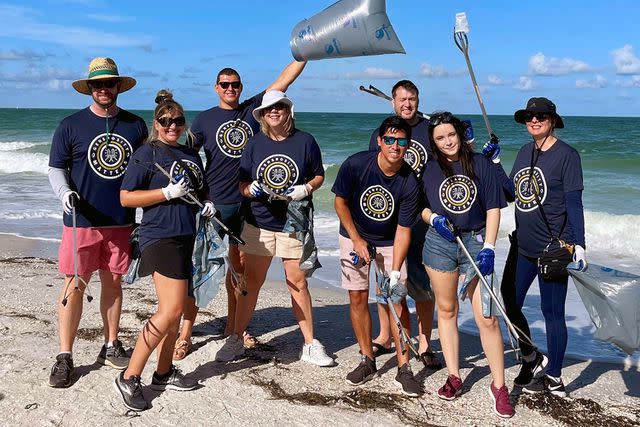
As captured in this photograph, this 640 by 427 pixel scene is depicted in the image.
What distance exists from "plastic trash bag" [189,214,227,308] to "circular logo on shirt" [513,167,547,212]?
6.00 feet

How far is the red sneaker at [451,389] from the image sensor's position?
4.43 m

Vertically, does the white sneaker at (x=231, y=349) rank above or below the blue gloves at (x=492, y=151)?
below

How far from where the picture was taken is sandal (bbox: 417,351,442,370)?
5.03m

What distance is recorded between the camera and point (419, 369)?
504cm

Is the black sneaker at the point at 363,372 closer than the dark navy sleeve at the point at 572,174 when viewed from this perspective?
No

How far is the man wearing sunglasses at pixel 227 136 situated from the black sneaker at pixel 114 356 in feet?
1.47

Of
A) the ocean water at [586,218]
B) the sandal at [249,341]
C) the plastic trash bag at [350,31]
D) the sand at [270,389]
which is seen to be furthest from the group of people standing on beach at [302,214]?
the ocean water at [586,218]

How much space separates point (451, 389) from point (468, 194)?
3.98ft

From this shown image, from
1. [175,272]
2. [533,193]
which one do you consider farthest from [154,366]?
[533,193]

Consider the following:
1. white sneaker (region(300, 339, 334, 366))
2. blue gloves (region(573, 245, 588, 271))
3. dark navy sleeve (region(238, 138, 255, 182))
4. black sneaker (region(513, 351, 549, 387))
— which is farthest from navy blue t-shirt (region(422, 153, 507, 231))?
white sneaker (region(300, 339, 334, 366))

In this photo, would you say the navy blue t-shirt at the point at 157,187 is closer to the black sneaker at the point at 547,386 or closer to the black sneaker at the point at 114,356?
the black sneaker at the point at 114,356

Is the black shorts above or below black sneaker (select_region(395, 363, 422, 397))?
above

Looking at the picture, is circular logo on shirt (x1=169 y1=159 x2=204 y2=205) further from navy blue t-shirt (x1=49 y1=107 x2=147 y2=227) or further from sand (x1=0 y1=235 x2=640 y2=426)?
sand (x1=0 y1=235 x2=640 y2=426)

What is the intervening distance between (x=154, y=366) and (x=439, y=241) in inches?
81.3
